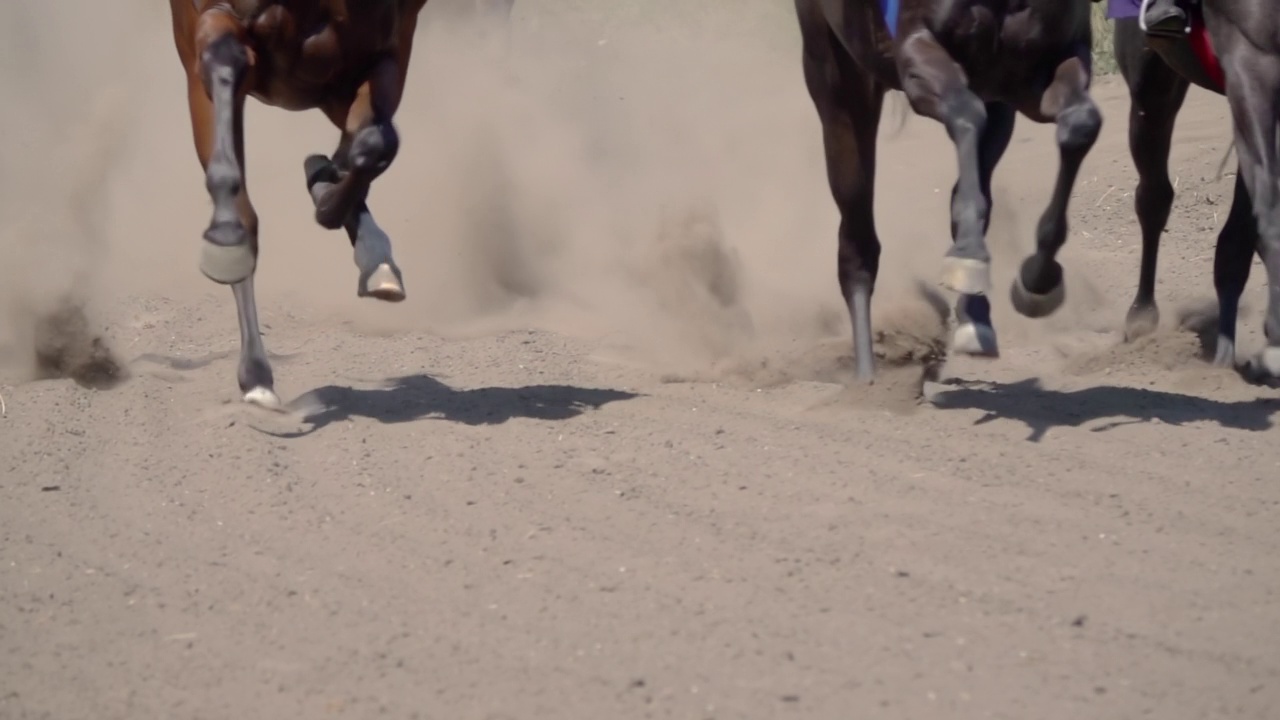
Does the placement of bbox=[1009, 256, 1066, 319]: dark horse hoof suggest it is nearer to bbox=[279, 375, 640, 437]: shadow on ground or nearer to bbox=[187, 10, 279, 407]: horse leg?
bbox=[279, 375, 640, 437]: shadow on ground

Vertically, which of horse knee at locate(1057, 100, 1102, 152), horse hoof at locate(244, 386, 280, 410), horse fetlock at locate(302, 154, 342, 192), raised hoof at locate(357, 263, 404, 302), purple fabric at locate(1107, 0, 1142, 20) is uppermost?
purple fabric at locate(1107, 0, 1142, 20)

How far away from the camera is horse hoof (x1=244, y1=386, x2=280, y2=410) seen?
6.52 meters

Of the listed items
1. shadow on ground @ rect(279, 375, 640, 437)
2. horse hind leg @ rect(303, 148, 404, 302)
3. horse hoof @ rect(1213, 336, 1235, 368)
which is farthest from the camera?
horse hoof @ rect(1213, 336, 1235, 368)

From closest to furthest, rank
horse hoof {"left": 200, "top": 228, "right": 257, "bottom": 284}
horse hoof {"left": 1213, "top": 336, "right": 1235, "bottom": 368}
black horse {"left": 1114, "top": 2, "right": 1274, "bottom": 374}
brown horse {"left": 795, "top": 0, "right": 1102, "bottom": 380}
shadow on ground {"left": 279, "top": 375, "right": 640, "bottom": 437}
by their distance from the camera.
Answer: brown horse {"left": 795, "top": 0, "right": 1102, "bottom": 380}
horse hoof {"left": 200, "top": 228, "right": 257, "bottom": 284}
shadow on ground {"left": 279, "top": 375, "right": 640, "bottom": 437}
black horse {"left": 1114, "top": 2, "right": 1274, "bottom": 374}
horse hoof {"left": 1213, "top": 336, "right": 1235, "bottom": 368}

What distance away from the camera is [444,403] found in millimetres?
A: 6672

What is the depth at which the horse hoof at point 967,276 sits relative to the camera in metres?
5.48

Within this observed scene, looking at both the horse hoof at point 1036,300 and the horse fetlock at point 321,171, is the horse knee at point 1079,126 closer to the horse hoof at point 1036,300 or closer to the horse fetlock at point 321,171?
the horse hoof at point 1036,300

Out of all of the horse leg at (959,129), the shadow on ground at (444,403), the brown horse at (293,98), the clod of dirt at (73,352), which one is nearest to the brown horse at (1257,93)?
the horse leg at (959,129)

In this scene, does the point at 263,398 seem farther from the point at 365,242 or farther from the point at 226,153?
the point at 226,153

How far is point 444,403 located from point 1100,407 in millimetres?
2509

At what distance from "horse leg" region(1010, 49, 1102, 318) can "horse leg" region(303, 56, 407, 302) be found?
2.40m

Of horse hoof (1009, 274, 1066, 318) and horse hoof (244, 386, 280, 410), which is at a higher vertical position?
horse hoof (1009, 274, 1066, 318)

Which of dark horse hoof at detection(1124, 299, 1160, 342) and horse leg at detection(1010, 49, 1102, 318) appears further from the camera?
dark horse hoof at detection(1124, 299, 1160, 342)

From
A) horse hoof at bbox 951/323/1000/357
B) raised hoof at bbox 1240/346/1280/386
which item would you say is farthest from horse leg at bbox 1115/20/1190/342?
horse hoof at bbox 951/323/1000/357
